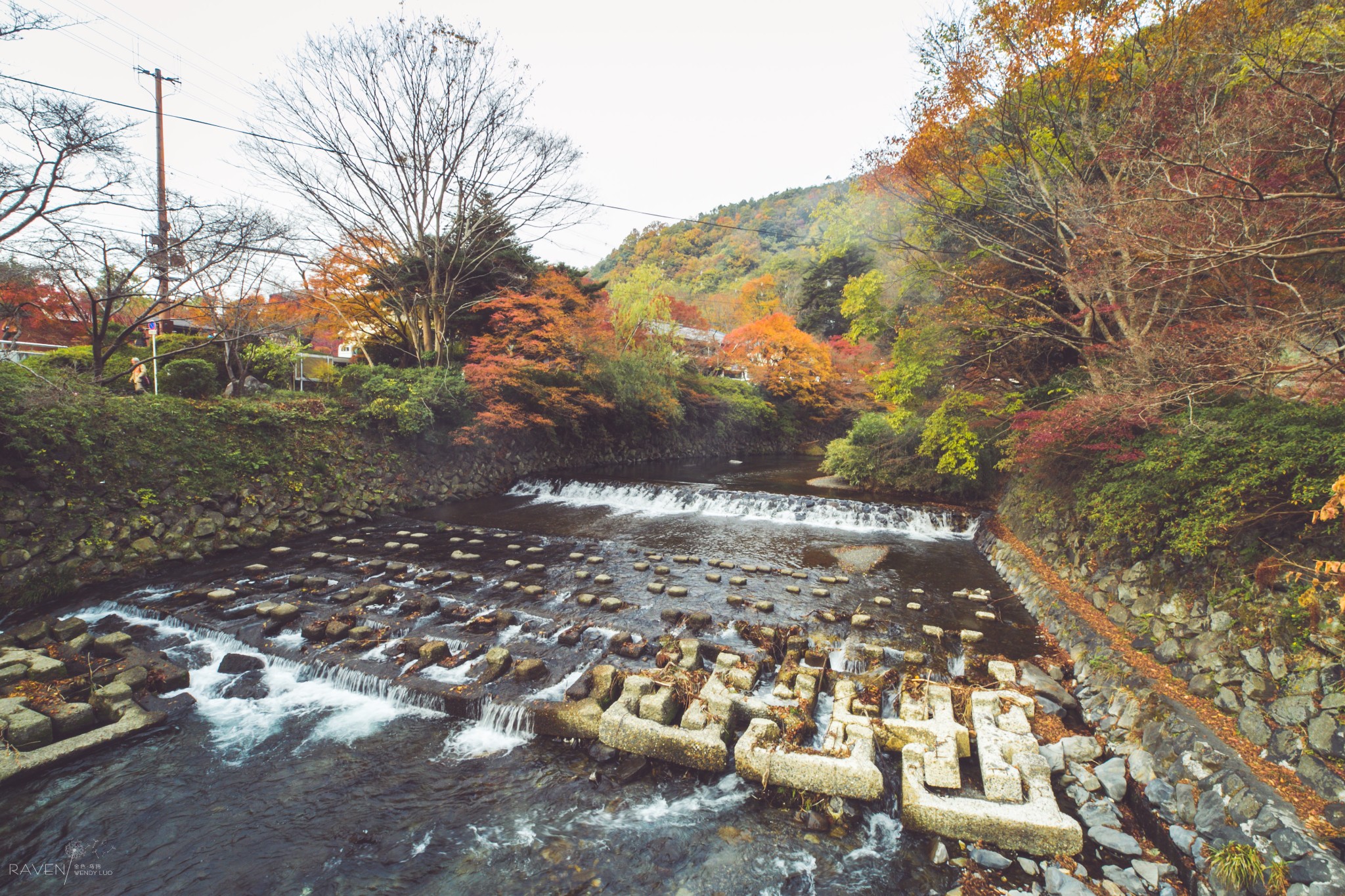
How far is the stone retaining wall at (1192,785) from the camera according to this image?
279 cm

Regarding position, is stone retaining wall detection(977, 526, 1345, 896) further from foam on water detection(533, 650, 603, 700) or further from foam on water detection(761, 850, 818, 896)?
foam on water detection(533, 650, 603, 700)

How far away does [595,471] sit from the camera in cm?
1973

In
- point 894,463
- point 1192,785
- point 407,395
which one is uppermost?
point 407,395

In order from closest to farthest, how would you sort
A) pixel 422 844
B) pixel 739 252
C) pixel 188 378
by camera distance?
1. pixel 422 844
2. pixel 188 378
3. pixel 739 252

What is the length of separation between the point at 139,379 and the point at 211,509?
4724 mm

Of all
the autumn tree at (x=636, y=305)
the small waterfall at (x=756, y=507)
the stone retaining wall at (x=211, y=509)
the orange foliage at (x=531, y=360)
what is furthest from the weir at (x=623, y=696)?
the autumn tree at (x=636, y=305)

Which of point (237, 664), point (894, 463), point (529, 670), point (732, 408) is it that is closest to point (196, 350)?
point (237, 664)

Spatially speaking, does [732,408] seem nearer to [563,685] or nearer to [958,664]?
[958,664]

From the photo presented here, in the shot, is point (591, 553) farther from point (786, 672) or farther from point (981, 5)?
point (981, 5)

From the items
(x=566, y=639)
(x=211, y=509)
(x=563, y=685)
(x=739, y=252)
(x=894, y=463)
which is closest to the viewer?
(x=563, y=685)

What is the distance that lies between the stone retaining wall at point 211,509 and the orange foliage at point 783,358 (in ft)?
46.3

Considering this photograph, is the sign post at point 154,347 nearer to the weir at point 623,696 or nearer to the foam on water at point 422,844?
the weir at point 623,696

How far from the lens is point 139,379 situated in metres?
11.1

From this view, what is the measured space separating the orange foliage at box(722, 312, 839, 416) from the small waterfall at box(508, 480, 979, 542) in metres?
13.3
